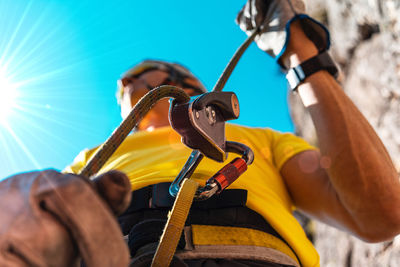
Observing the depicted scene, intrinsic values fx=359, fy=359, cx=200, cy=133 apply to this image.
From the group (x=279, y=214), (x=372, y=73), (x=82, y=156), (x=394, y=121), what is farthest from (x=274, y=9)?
(x=372, y=73)

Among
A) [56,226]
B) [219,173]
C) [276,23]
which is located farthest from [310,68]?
[56,226]

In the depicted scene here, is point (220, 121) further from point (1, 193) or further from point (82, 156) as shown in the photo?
point (82, 156)

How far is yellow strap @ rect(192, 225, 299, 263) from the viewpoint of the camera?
1378 millimetres

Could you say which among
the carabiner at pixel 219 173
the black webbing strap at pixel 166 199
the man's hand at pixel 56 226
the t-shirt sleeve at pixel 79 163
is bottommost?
the black webbing strap at pixel 166 199

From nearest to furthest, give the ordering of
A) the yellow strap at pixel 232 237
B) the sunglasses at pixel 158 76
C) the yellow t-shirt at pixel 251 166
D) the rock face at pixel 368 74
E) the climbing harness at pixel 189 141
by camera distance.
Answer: the climbing harness at pixel 189 141 → the yellow strap at pixel 232 237 → the yellow t-shirt at pixel 251 166 → the sunglasses at pixel 158 76 → the rock face at pixel 368 74

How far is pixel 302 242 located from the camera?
1.62 meters

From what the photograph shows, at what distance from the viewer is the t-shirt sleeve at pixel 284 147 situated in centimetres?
205

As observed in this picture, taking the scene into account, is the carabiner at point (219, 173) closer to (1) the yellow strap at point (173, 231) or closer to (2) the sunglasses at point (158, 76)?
(1) the yellow strap at point (173, 231)

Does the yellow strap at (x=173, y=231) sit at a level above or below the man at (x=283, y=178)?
above

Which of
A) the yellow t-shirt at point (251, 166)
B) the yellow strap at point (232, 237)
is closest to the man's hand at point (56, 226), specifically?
the yellow strap at point (232, 237)

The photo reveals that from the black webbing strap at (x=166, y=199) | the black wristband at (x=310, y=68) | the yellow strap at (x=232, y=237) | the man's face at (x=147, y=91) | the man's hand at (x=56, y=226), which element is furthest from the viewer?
the man's face at (x=147, y=91)

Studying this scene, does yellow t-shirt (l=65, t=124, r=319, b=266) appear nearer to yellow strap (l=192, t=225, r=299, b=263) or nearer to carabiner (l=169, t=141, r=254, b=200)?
yellow strap (l=192, t=225, r=299, b=263)

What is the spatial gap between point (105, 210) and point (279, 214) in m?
1.13

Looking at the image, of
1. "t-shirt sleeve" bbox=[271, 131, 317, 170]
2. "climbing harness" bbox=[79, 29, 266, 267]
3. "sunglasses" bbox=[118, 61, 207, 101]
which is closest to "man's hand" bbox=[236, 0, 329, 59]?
"t-shirt sleeve" bbox=[271, 131, 317, 170]
